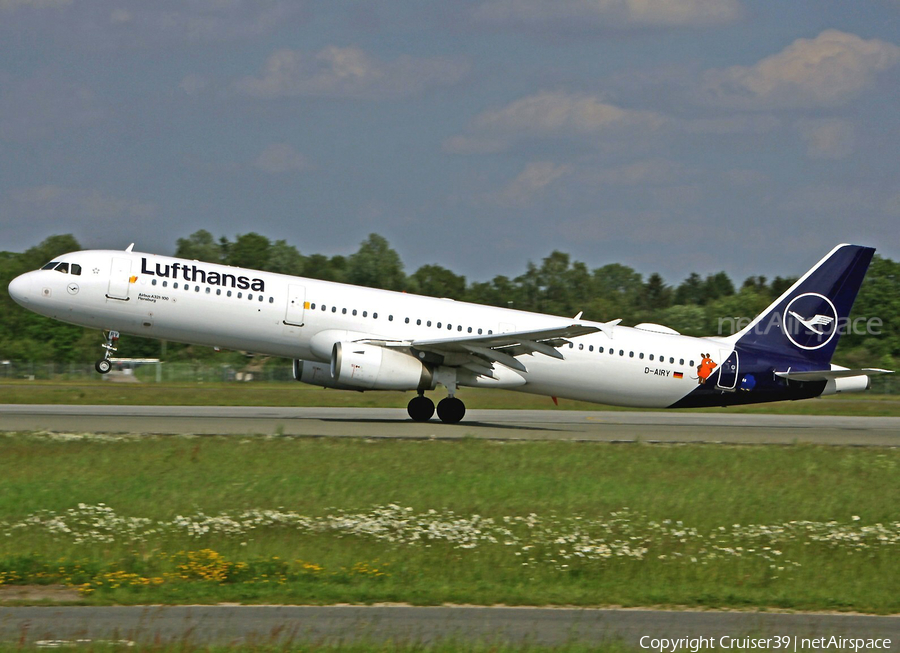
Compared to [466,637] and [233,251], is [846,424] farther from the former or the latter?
[233,251]

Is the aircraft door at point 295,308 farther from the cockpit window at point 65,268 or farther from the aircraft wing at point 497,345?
the cockpit window at point 65,268

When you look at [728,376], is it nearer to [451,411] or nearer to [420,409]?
[451,411]

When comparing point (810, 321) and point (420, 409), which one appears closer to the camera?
point (420, 409)

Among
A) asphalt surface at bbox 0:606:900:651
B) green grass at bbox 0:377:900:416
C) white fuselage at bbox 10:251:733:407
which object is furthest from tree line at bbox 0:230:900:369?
asphalt surface at bbox 0:606:900:651

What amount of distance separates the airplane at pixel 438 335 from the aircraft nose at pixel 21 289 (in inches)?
1.6

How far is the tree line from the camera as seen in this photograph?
8544 cm

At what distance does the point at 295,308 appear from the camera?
29094 millimetres

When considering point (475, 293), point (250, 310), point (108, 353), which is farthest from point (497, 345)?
point (475, 293)

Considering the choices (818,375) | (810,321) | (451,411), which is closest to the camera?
(451,411)

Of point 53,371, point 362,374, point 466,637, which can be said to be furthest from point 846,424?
point 53,371

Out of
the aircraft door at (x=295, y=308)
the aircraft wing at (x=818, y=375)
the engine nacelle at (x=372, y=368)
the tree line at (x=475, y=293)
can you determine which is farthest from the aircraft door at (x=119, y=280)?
the tree line at (x=475, y=293)

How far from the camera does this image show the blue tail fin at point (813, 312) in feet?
108

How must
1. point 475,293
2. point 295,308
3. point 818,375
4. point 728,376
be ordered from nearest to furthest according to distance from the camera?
point 295,308 < point 818,375 < point 728,376 < point 475,293

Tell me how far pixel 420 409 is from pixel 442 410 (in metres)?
0.68
